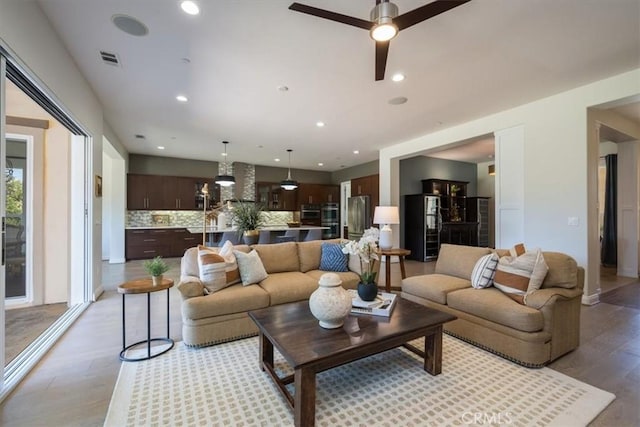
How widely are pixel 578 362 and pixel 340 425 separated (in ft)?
6.87

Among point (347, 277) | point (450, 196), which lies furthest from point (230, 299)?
point (450, 196)

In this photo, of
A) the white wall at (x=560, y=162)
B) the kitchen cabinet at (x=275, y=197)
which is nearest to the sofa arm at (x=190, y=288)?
the white wall at (x=560, y=162)

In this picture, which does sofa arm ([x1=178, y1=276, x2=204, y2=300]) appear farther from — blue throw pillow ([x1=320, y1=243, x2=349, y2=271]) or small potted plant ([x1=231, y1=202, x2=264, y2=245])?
small potted plant ([x1=231, y1=202, x2=264, y2=245])

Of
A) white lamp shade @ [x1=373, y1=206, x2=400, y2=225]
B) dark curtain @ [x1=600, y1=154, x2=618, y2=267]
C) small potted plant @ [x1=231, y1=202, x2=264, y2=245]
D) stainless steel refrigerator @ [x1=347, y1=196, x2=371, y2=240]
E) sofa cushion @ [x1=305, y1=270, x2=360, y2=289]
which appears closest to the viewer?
sofa cushion @ [x1=305, y1=270, x2=360, y2=289]

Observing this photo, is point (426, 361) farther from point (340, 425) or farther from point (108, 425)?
point (108, 425)

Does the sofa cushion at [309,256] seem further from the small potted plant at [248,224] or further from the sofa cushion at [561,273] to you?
the sofa cushion at [561,273]

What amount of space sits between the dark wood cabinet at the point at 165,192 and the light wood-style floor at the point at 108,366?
452 cm

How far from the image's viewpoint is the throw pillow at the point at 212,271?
107 inches

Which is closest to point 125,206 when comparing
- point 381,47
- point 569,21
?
point 381,47

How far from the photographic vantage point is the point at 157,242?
745 centimetres

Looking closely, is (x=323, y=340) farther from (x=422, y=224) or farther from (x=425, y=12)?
(x=422, y=224)

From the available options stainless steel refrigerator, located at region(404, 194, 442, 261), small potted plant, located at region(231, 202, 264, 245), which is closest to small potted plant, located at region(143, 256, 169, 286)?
small potted plant, located at region(231, 202, 264, 245)

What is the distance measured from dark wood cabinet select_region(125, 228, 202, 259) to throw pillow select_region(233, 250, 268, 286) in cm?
537

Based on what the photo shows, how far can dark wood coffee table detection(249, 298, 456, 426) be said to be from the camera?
156 centimetres
